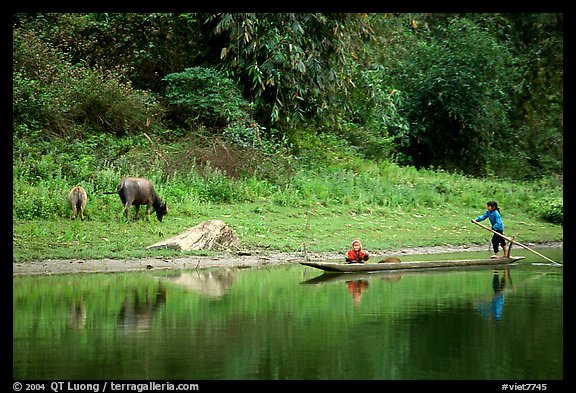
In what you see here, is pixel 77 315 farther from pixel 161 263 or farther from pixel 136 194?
pixel 136 194

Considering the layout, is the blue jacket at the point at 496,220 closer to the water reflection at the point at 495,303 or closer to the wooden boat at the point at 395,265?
the wooden boat at the point at 395,265

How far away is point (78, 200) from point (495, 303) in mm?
8792

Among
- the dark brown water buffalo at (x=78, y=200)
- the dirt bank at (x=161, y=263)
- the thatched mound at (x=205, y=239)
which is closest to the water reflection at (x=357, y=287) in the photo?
the dirt bank at (x=161, y=263)

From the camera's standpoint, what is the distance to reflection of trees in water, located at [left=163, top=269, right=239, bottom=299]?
1349 cm

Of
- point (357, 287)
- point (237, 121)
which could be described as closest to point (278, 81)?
point (237, 121)

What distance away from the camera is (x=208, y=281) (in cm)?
1459

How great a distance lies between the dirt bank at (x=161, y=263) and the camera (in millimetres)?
14961

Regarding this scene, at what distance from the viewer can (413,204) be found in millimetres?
23859

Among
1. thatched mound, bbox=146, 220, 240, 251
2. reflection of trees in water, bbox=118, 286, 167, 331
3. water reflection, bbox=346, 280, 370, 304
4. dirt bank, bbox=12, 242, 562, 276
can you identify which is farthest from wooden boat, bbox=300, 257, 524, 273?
reflection of trees in water, bbox=118, 286, 167, 331

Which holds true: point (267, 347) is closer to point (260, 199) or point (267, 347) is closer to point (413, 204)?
point (260, 199)

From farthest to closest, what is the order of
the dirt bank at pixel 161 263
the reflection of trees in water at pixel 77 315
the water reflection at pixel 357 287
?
the dirt bank at pixel 161 263 < the water reflection at pixel 357 287 < the reflection of trees in water at pixel 77 315

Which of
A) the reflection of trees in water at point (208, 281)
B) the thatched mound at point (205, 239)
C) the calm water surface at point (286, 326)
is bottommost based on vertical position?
the calm water surface at point (286, 326)

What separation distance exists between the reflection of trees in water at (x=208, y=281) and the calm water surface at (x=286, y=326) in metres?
0.02
